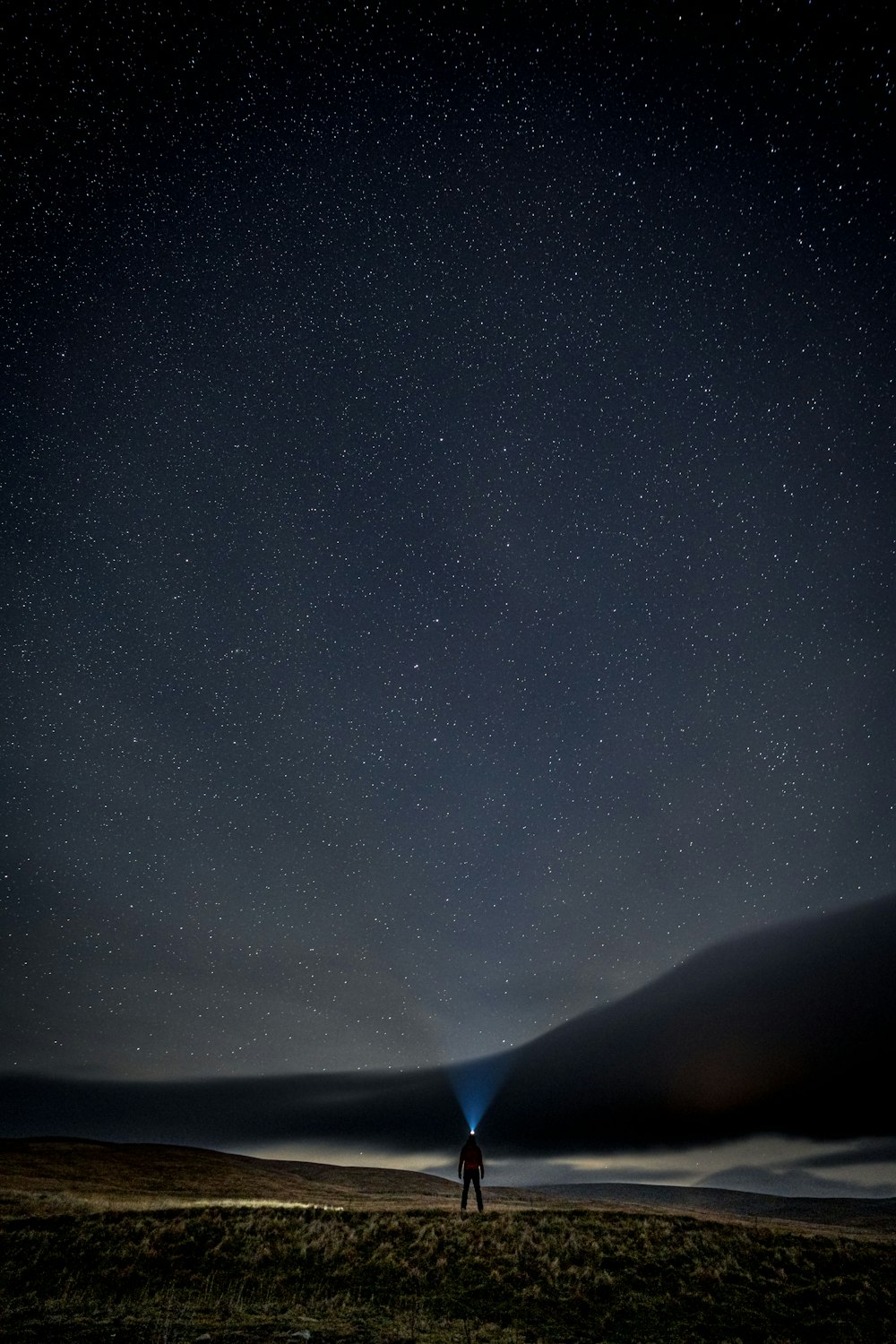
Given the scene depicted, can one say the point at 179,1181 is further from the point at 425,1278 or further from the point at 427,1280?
the point at 427,1280

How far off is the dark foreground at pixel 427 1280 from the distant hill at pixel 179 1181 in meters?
6.09

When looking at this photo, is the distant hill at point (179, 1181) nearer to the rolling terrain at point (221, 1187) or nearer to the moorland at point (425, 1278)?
the rolling terrain at point (221, 1187)

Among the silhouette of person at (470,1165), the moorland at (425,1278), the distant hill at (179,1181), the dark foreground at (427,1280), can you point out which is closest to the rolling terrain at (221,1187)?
the distant hill at (179,1181)

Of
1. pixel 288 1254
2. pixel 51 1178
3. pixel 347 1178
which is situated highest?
pixel 288 1254

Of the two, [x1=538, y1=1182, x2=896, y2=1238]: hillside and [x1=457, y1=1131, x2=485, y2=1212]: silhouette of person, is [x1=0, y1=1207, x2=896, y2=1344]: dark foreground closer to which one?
[x1=457, y1=1131, x2=485, y2=1212]: silhouette of person

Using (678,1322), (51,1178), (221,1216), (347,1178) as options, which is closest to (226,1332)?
(678,1322)

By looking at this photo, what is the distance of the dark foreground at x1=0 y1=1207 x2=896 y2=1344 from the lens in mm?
11445

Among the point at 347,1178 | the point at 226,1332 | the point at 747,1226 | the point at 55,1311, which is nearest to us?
the point at 226,1332

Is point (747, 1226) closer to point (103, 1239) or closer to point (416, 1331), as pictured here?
point (416, 1331)

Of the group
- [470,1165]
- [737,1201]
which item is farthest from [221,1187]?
[737,1201]

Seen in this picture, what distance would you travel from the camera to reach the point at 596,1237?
1731 cm

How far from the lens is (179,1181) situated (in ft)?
165

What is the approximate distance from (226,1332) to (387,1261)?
5.51 metres

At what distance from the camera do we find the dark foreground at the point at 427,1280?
11445 mm
